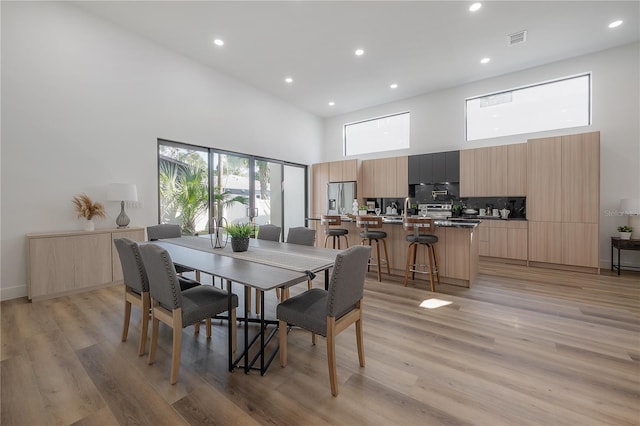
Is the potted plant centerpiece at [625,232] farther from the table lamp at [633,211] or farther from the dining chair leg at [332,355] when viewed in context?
the dining chair leg at [332,355]

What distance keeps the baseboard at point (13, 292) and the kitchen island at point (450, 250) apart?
4.96m

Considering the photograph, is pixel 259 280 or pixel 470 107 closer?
pixel 259 280

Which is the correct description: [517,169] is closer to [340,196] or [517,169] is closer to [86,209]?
[340,196]

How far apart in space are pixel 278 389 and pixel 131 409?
86 centimetres

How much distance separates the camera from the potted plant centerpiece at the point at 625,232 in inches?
170

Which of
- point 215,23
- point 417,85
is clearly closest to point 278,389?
point 215,23

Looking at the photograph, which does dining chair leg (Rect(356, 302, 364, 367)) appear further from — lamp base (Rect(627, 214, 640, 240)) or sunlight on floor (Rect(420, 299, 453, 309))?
lamp base (Rect(627, 214, 640, 240))

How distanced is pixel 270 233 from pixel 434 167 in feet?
14.5

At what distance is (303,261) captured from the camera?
7.13 feet

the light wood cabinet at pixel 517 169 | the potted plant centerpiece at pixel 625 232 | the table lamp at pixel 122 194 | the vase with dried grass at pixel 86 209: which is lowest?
the potted plant centerpiece at pixel 625 232

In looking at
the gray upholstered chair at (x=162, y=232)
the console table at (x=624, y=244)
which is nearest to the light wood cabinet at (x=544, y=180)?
the console table at (x=624, y=244)

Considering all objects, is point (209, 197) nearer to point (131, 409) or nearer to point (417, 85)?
point (131, 409)

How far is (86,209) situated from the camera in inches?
146

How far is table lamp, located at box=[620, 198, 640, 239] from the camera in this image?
13.9 ft
